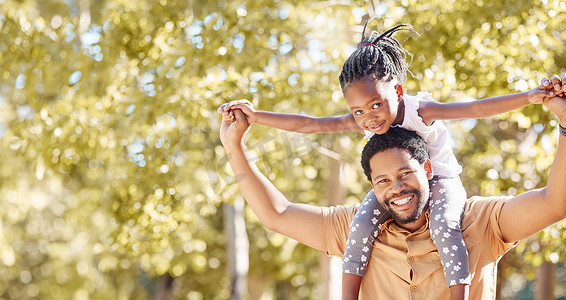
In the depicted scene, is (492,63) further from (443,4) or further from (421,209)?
(421,209)

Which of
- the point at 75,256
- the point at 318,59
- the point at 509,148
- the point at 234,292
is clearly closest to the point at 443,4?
the point at 318,59

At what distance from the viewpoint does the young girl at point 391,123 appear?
2.64m

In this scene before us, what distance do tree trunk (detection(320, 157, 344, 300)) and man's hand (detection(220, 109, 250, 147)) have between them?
15.9ft

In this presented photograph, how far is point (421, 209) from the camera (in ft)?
9.20

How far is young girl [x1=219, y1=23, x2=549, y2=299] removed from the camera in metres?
2.64

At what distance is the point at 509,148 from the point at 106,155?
16.9 ft

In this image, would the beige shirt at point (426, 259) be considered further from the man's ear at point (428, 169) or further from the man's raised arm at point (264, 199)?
the man's raised arm at point (264, 199)

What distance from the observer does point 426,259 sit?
281 centimetres

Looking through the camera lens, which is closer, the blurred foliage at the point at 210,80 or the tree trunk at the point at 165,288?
the blurred foliage at the point at 210,80

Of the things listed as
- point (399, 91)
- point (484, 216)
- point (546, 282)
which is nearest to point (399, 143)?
point (399, 91)

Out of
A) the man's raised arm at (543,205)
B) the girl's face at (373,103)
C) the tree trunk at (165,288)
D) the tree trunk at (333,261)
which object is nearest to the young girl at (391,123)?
the girl's face at (373,103)

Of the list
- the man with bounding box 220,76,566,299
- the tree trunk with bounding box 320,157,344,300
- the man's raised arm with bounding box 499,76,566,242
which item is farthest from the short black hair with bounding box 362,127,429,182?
the tree trunk with bounding box 320,157,344,300

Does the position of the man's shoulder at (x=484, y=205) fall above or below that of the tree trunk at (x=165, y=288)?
above

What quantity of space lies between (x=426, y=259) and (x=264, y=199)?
0.74m
